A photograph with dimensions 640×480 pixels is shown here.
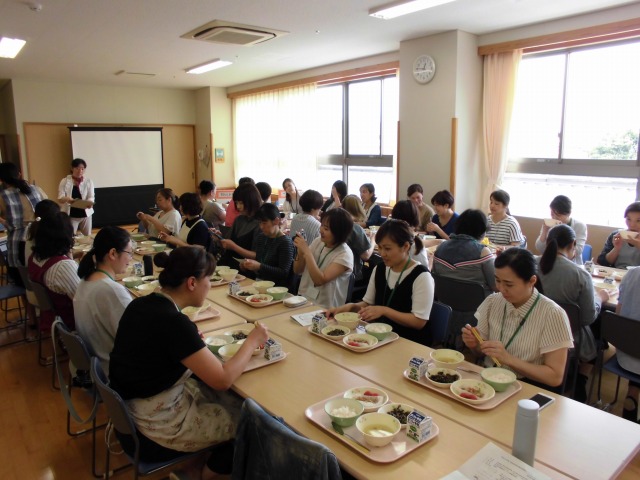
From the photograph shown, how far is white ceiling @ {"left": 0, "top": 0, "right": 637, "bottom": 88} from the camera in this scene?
457cm

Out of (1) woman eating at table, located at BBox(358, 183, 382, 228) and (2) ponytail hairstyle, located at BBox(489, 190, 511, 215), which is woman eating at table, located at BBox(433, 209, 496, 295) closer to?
(2) ponytail hairstyle, located at BBox(489, 190, 511, 215)

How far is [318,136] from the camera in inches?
332

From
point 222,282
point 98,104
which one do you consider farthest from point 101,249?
point 98,104

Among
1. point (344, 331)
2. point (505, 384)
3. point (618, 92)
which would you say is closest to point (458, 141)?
point (618, 92)

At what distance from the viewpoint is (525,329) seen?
211 centimetres

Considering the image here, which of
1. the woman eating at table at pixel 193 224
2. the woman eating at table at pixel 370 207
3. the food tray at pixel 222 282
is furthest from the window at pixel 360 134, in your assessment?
the food tray at pixel 222 282

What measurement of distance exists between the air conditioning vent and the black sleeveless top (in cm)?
378

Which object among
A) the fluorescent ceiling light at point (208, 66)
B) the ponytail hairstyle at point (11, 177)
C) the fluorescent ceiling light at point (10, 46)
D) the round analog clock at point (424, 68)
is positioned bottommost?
the ponytail hairstyle at point (11, 177)

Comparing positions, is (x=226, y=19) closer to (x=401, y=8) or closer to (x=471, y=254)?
(x=401, y=8)

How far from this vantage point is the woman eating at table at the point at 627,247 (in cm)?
397

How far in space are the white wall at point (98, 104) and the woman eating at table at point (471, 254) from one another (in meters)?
8.88

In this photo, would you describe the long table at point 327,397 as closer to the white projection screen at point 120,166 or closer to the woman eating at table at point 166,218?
the woman eating at table at point 166,218

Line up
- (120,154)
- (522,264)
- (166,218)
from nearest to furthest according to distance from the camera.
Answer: (522,264) → (166,218) → (120,154)

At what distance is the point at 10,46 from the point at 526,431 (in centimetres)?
732
